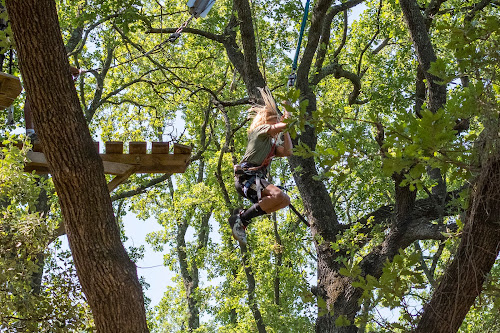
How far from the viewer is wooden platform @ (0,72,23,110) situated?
5.38 m

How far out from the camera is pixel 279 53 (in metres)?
16.2

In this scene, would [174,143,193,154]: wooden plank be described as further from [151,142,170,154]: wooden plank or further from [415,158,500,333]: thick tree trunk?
[415,158,500,333]: thick tree trunk

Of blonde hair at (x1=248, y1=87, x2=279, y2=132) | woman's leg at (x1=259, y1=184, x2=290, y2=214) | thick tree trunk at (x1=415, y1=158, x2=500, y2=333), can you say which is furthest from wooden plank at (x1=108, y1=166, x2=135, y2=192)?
thick tree trunk at (x1=415, y1=158, x2=500, y2=333)

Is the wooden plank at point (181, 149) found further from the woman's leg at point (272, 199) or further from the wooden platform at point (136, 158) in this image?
the woman's leg at point (272, 199)

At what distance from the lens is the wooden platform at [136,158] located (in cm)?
640

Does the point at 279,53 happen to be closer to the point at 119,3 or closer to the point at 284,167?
the point at 284,167

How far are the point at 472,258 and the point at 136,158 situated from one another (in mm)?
3822

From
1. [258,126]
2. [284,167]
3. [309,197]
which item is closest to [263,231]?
[284,167]

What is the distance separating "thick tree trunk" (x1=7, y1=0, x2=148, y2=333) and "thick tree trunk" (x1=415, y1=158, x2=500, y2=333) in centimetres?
173

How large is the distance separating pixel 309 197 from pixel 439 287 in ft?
12.1

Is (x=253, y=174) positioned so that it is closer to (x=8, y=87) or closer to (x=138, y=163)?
(x=138, y=163)

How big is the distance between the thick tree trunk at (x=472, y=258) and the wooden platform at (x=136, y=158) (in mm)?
3435

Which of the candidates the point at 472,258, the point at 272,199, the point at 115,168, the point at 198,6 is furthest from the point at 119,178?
the point at 472,258

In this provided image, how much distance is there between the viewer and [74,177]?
3.99 m
